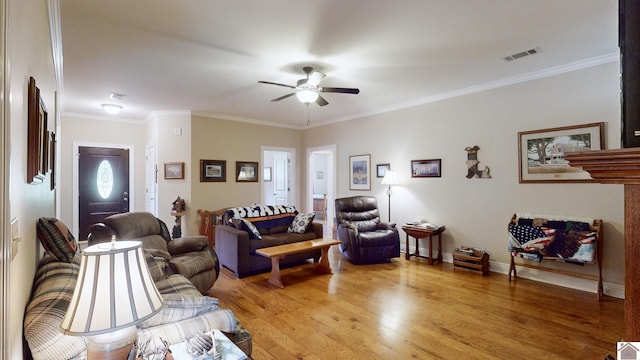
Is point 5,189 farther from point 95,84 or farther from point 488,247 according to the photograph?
point 488,247

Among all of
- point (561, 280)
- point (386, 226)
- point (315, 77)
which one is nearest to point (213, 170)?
point (315, 77)

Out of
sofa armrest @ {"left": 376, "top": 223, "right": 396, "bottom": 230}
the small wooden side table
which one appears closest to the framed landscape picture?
the small wooden side table

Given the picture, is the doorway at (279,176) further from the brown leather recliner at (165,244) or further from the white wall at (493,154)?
the brown leather recliner at (165,244)

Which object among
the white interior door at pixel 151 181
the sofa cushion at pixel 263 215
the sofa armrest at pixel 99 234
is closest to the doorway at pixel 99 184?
the white interior door at pixel 151 181

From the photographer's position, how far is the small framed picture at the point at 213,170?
19.2 feet

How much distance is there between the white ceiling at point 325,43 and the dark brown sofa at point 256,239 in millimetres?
1832

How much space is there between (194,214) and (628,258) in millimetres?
5890

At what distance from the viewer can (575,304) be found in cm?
315

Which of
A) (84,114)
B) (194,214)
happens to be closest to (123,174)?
(84,114)

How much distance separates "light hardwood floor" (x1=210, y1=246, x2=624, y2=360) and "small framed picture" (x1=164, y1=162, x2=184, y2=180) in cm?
269

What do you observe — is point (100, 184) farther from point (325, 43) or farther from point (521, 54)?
point (521, 54)

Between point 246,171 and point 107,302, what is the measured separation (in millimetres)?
5578

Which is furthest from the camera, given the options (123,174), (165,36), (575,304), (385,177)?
(123,174)

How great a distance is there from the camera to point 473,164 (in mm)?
4438
